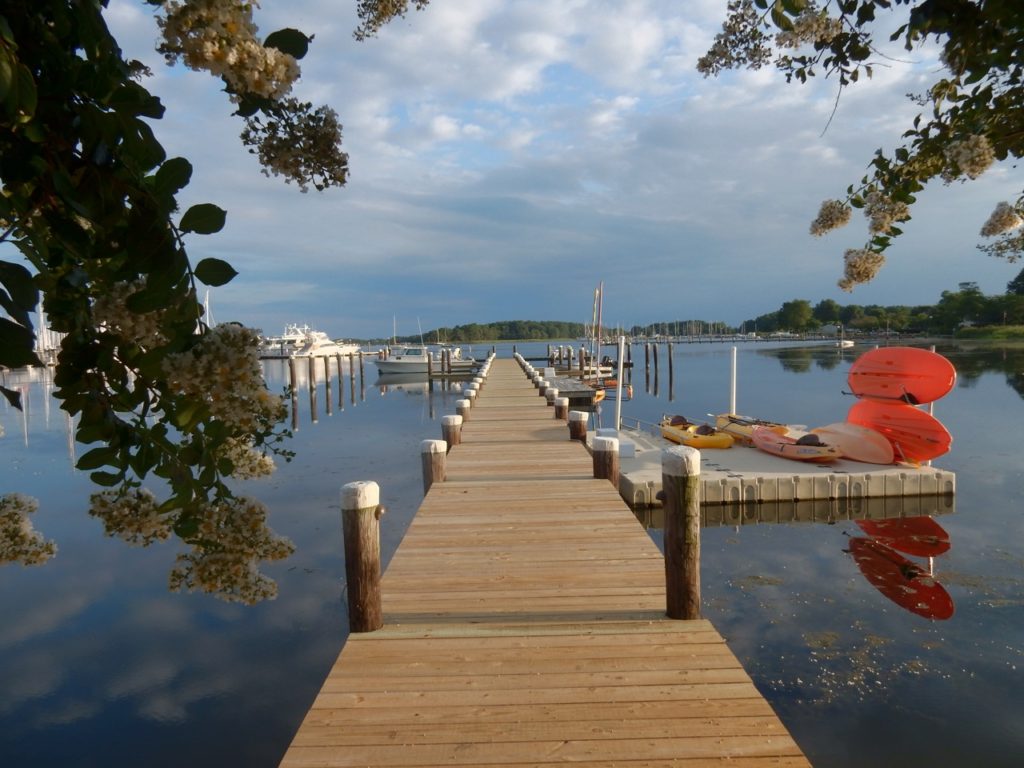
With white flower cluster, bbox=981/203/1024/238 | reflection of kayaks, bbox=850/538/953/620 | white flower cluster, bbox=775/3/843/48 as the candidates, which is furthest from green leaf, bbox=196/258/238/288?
reflection of kayaks, bbox=850/538/953/620

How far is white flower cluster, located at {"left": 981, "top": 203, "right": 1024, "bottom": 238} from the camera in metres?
2.52

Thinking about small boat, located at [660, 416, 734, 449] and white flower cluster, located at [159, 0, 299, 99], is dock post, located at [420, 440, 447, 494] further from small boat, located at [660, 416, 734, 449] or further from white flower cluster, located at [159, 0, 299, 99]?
small boat, located at [660, 416, 734, 449]

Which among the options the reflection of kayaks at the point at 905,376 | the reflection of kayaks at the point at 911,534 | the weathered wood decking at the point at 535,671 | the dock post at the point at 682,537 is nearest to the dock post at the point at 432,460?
the weathered wood decking at the point at 535,671

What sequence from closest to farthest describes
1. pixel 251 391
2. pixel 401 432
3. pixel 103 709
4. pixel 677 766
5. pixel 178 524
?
1. pixel 251 391
2. pixel 178 524
3. pixel 677 766
4. pixel 103 709
5. pixel 401 432

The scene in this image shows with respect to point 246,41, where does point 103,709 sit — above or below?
below

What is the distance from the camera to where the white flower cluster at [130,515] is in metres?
1.39

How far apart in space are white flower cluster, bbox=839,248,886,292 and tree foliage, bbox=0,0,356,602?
2.33 m

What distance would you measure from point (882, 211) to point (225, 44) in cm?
245

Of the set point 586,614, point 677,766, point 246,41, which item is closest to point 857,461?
point 586,614

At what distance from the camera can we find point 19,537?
1.48 metres

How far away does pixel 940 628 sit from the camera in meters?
7.81

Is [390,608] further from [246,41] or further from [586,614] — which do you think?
[246,41]

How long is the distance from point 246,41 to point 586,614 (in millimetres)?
4133

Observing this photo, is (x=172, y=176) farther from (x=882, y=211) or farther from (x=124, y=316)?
(x=882, y=211)
